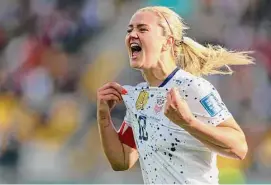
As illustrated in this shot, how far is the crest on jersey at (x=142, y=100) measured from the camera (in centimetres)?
247

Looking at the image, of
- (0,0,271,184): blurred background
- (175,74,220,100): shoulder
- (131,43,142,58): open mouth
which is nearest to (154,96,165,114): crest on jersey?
(175,74,220,100): shoulder

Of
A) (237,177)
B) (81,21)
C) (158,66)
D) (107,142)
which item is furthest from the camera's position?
(81,21)

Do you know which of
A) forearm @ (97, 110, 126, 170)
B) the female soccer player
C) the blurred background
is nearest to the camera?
the female soccer player

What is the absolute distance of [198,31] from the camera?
548 cm

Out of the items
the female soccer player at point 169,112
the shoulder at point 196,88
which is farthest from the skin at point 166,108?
the shoulder at point 196,88

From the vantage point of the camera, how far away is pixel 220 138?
208 cm

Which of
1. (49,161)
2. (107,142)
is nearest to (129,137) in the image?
(107,142)

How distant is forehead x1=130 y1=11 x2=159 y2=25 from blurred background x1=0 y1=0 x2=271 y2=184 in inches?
109

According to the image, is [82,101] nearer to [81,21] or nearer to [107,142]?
[81,21]

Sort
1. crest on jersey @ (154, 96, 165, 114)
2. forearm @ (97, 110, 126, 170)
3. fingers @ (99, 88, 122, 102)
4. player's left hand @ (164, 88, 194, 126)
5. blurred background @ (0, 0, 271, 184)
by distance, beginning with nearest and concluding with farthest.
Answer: player's left hand @ (164, 88, 194, 126) < crest on jersey @ (154, 96, 165, 114) < fingers @ (99, 88, 122, 102) < forearm @ (97, 110, 126, 170) < blurred background @ (0, 0, 271, 184)

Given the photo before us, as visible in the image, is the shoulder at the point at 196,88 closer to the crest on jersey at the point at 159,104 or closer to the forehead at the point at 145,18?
the crest on jersey at the point at 159,104

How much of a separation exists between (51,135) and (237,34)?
1.91 meters

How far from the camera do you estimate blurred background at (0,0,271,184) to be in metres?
5.18

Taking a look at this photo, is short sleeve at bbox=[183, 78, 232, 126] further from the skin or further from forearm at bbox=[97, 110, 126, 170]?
forearm at bbox=[97, 110, 126, 170]
